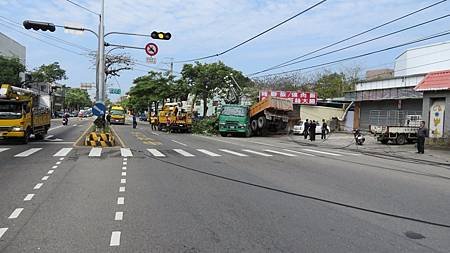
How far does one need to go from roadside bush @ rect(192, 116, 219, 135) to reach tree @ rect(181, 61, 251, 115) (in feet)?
31.3

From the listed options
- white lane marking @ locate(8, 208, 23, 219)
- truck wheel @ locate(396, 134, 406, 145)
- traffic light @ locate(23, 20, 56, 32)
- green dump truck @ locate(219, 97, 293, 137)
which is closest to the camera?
white lane marking @ locate(8, 208, 23, 219)

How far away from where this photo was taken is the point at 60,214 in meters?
7.13

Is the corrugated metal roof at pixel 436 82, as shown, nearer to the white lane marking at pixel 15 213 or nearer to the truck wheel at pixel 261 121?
the truck wheel at pixel 261 121

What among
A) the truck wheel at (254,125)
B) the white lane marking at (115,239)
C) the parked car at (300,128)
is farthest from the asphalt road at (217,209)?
the parked car at (300,128)

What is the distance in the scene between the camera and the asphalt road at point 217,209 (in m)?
5.71

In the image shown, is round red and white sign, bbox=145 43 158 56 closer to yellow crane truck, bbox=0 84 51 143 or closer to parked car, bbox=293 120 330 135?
yellow crane truck, bbox=0 84 51 143

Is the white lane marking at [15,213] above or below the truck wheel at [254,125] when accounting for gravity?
below

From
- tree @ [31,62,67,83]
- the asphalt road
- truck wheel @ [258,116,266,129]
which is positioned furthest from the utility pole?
tree @ [31,62,67,83]

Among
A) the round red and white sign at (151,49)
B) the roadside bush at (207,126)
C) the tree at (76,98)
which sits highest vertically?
the round red and white sign at (151,49)

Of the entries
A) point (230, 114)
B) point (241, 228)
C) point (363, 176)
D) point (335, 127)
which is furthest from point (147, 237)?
point (335, 127)

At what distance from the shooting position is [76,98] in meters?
144

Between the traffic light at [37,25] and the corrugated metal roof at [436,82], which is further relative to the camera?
the corrugated metal roof at [436,82]

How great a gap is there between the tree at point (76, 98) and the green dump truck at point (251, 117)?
108789mm

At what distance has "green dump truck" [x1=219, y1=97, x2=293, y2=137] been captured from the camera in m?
37.7
